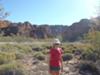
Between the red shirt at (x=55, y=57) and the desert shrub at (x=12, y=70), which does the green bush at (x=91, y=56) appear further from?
the red shirt at (x=55, y=57)

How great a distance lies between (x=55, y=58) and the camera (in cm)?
1329

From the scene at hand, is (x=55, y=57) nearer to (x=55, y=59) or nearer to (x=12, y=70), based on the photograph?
(x=55, y=59)

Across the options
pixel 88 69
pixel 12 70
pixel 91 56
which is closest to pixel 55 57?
pixel 12 70

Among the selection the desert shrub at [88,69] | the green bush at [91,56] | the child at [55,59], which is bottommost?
the desert shrub at [88,69]

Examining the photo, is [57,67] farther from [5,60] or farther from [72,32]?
[72,32]

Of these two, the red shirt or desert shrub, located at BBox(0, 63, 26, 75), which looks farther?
desert shrub, located at BBox(0, 63, 26, 75)

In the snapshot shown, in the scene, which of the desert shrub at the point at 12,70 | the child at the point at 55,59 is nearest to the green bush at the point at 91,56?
the desert shrub at the point at 12,70

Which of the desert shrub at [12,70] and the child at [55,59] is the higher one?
the child at [55,59]

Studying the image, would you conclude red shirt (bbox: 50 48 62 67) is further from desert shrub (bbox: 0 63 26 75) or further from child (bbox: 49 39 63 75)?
desert shrub (bbox: 0 63 26 75)

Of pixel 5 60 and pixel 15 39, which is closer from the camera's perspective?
pixel 5 60

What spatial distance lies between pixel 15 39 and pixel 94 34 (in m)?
42.8

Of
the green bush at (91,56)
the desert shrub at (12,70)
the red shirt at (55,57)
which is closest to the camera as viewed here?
the red shirt at (55,57)

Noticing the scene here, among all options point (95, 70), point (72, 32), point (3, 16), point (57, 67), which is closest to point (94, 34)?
point (95, 70)

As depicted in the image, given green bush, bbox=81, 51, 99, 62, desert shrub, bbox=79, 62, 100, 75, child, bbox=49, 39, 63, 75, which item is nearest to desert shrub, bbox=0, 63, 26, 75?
child, bbox=49, 39, 63, 75
